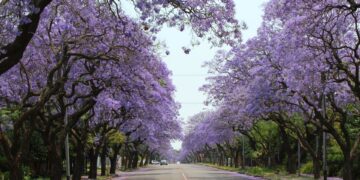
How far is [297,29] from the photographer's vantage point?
63.9 ft

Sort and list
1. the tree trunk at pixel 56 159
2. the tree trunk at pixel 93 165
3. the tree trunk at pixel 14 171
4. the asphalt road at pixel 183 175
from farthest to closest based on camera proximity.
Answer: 1. the asphalt road at pixel 183 175
2. the tree trunk at pixel 93 165
3. the tree trunk at pixel 56 159
4. the tree trunk at pixel 14 171

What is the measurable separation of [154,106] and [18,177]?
12.5 m

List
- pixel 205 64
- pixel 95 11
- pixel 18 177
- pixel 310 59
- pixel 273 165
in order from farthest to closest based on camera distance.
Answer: pixel 273 165
pixel 205 64
pixel 310 59
pixel 18 177
pixel 95 11

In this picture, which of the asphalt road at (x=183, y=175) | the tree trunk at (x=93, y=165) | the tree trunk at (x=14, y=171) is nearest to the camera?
the tree trunk at (x=14, y=171)

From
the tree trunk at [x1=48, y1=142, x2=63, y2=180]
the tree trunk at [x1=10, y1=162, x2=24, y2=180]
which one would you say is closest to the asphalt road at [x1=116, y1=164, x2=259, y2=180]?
the tree trunk at [x1=48, y1=142, x2=63, y2=180]

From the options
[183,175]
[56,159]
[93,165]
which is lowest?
[183,175]

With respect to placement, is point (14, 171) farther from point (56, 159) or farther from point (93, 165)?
point (93, 165)

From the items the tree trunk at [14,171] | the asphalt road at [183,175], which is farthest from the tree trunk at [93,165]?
the tree trunk at [14,171]

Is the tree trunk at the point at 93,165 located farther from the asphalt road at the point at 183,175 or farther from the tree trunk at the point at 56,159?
the tree trunk at the point at 56,159

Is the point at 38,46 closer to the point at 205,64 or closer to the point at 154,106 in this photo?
the point at 154,106

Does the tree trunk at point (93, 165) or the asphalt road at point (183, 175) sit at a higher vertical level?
the tree trunk at point (93, 165)

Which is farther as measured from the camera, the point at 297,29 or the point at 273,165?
the point at 273,165

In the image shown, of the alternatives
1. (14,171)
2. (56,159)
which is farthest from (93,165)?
(14,171)

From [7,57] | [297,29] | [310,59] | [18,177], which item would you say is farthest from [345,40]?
[7,57]
